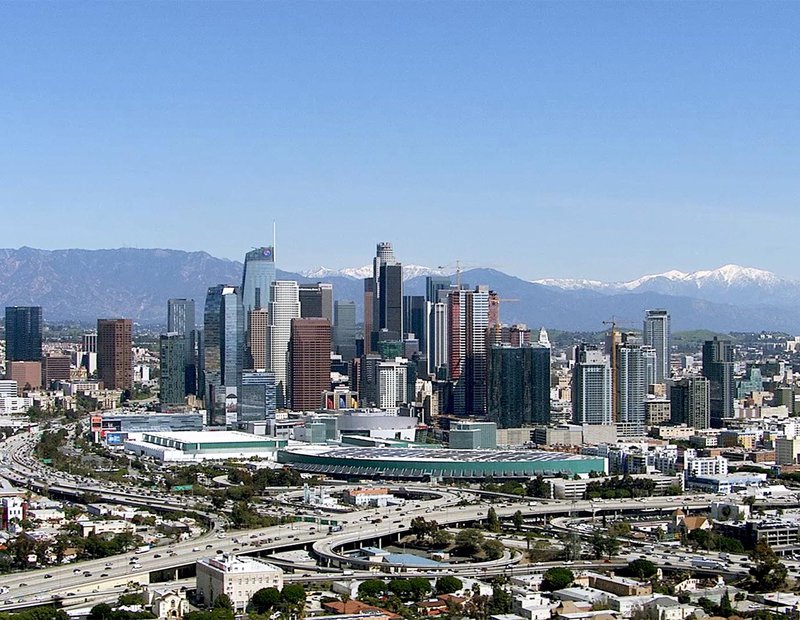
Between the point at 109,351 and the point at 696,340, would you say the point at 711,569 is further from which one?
the point at 696,340

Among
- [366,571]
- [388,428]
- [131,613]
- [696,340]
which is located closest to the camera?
[131,613]

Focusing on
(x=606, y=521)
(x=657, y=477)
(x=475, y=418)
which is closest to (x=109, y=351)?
(x=475, y=418)

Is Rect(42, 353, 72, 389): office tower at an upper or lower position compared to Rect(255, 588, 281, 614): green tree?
upper

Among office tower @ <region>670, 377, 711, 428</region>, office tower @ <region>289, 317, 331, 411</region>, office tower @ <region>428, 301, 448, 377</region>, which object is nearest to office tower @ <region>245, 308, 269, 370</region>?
office tower @ <region>289, 317, 331, 411</region>

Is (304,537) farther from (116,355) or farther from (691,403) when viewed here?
(116,355)

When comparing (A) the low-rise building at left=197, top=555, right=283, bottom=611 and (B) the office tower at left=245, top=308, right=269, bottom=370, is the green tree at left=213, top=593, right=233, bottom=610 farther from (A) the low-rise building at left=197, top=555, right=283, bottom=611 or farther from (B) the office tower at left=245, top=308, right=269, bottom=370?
(B) the office tower at left=245, top=308, right=269, bottom=370

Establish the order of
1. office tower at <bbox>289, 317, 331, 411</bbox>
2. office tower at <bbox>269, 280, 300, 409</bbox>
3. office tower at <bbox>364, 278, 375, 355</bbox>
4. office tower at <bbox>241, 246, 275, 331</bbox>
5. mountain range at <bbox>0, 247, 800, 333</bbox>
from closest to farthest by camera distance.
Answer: office tower at <bbox>289, 317, 331, 411</bbox> < office tower at <bbox>269, 280, 300, 409</bbox> < office tower at <bbox>241, 246, 275, 331</bbox> < office tower at <bbox>364, 278, 375, 355</bbox> < mountain range at <bbox>0, 247, 800, 333</bbox>
